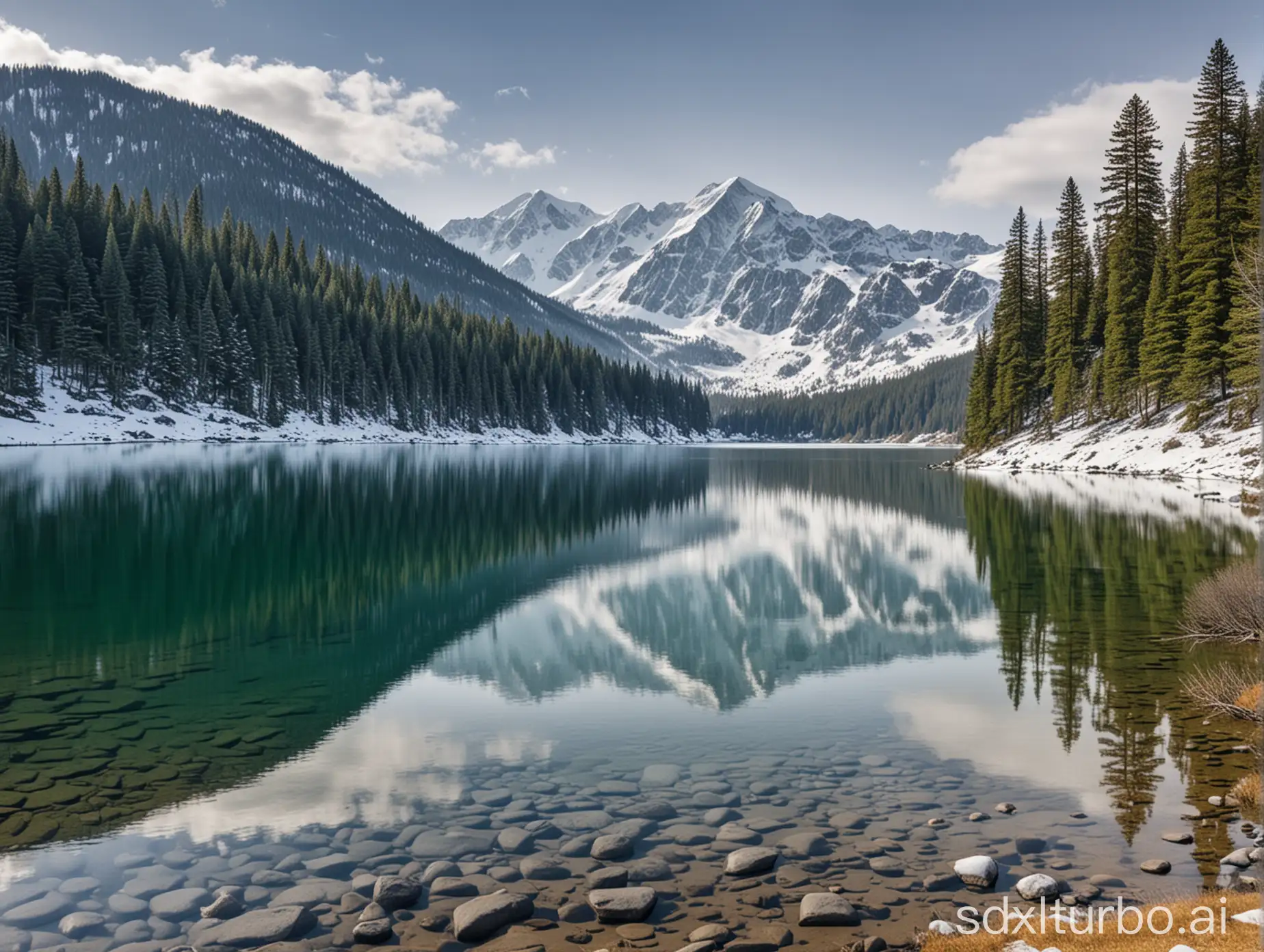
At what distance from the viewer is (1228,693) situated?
532 inches

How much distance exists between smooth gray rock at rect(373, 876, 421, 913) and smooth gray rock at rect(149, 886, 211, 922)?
1582 millimetres

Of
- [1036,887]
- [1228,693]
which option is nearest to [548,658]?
[1036,887]

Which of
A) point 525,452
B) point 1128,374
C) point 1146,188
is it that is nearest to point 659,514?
point 1128,374

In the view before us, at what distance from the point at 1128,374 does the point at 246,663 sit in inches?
3024

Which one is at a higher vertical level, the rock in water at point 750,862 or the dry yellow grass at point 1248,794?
the dry yellow grass at point 1248,794

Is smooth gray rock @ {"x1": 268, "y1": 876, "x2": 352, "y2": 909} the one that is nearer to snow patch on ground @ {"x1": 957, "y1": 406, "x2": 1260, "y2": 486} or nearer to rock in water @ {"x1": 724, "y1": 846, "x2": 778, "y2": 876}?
rock in water @ {"x1": 724, "y1": 846, "x2": 778, "y2": 876}

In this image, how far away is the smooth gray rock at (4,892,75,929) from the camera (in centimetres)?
775

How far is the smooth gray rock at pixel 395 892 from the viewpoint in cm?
812

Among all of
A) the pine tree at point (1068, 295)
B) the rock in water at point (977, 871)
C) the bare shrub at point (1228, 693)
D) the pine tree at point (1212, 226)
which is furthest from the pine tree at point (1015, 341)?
the rock in water at point (977, 871)

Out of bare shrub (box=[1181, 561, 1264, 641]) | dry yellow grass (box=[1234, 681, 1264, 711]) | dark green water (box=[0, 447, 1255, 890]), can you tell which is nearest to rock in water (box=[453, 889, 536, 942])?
dark green water (box=[0, 447, 1255, 890])

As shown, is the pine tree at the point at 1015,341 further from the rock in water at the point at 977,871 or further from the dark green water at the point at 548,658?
the rock in water at the point at 977,871

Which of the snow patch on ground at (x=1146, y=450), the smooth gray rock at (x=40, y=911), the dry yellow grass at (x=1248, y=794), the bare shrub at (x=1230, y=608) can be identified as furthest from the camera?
the snow patch on ground at (x=1146, y=450)

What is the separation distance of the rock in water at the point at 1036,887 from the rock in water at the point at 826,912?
1.67 meters

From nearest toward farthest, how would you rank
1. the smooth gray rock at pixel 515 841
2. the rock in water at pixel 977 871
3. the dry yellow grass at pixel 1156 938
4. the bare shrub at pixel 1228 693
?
the dry yellow grass at pixel 1156 938 < the rock in water at pixel 977 871 < the smooth gray rock at pixel 515 841 < the bare shrub at pixel 1228 693
